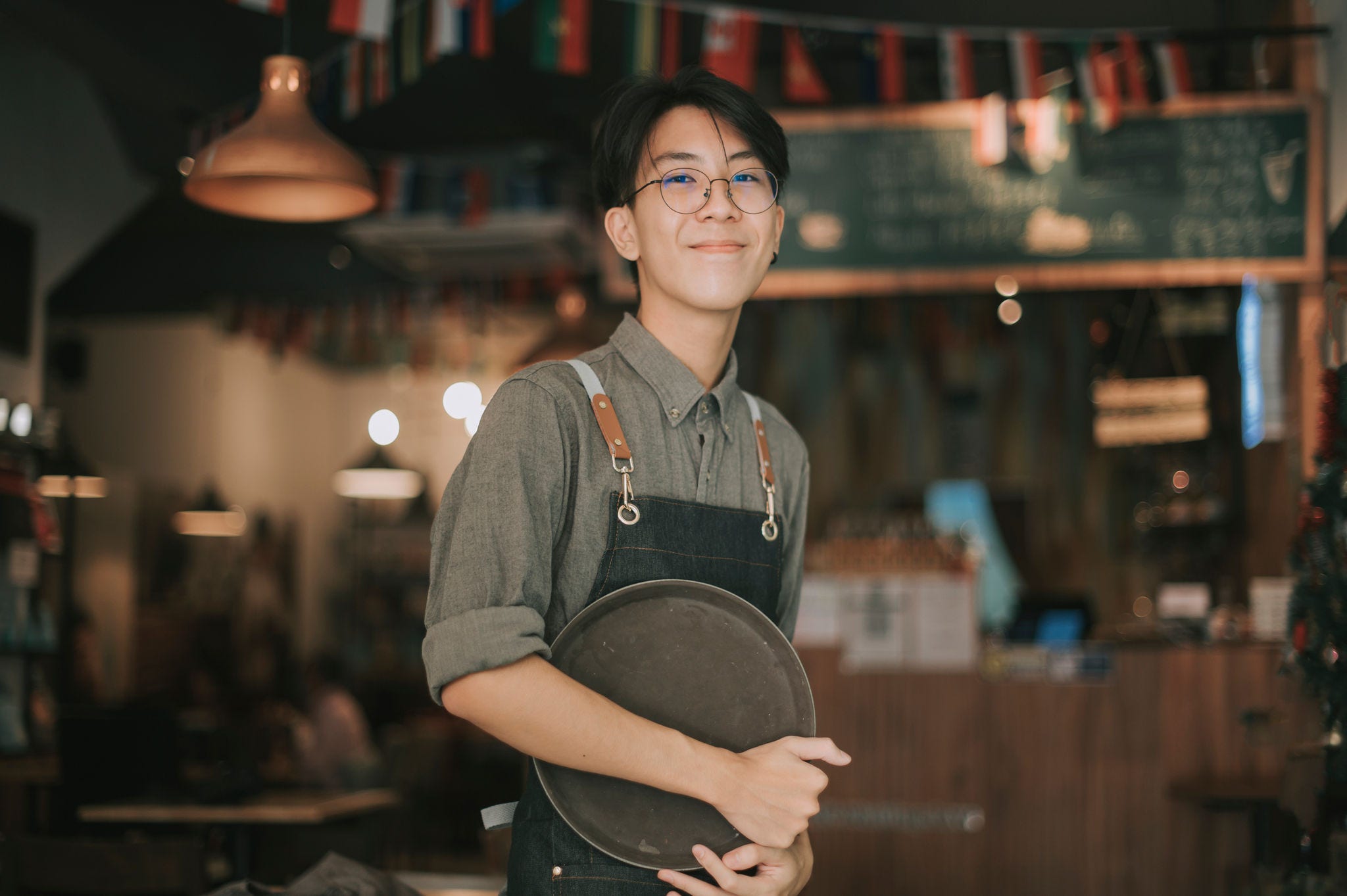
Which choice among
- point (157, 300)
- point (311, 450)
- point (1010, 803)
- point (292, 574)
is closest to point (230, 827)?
point (1010, 803)

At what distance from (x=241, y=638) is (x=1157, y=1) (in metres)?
8.06

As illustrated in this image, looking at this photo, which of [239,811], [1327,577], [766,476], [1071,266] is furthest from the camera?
[239,811]

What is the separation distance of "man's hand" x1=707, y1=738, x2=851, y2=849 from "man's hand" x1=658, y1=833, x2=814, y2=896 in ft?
0.08

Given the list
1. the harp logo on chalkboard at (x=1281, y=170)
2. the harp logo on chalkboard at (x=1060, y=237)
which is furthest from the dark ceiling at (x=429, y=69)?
the harp logo on chalkboard at (x=1060, y=237)

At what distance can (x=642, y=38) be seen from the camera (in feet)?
14.3

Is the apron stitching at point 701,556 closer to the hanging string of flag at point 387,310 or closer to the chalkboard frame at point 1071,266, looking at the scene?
the chalkboard frame at point 1071,266

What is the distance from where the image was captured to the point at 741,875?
1297mm

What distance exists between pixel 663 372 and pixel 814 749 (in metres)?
0.48

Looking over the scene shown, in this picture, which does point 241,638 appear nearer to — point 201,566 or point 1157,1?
point 201,566

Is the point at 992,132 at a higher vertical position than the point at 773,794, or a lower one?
higher

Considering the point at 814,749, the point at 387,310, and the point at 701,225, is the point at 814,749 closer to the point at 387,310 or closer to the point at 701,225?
the point at 701,225

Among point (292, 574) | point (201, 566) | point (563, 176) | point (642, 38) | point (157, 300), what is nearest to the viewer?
point (642, 38)

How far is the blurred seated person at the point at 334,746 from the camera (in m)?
6.63

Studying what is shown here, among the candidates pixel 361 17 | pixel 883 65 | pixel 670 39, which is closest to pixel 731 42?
pixel 670 39
